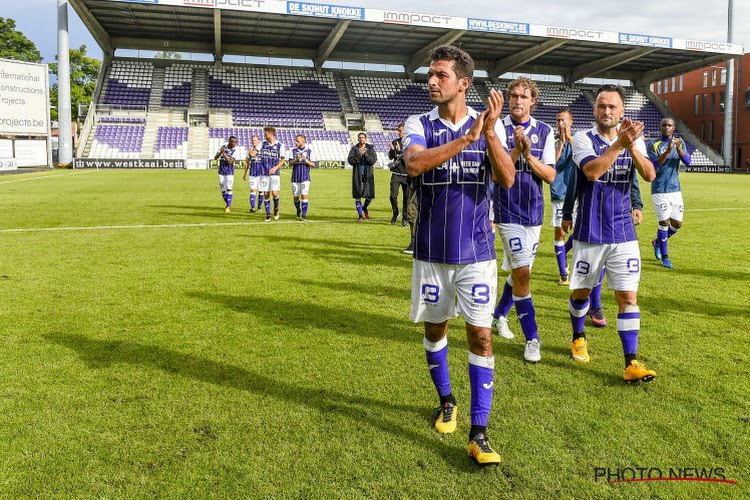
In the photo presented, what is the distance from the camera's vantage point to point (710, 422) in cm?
354

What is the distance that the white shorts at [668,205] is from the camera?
356 inches

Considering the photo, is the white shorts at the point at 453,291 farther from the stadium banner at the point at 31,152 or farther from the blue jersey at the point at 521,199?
the stadium banner at the point at 31,152

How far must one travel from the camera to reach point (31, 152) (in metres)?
39.0

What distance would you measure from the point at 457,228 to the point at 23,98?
42.4 metres

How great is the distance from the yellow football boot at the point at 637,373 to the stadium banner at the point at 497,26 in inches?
1655

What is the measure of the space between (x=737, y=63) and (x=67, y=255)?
6297 centimetres

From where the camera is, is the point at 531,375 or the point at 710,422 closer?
the point at 710,422

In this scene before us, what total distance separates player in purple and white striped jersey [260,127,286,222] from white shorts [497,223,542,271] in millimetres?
9493

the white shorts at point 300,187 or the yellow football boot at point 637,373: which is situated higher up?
the white shorts at point 300,187

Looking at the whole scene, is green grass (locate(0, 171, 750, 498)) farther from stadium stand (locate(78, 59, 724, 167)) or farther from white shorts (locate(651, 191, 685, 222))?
stadium stand (locate(78, 59, 724, 167))

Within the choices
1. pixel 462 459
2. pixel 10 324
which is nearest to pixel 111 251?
pixel 10 324

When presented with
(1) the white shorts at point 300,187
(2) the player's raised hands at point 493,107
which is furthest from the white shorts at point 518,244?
(1) the white shorts at point 300,187

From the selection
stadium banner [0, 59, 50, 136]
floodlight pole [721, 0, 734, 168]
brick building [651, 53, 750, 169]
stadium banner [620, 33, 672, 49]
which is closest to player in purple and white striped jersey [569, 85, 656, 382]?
stadium banner [0, 59, 50, 136]

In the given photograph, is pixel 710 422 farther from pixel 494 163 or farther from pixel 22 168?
pixel 22 168
